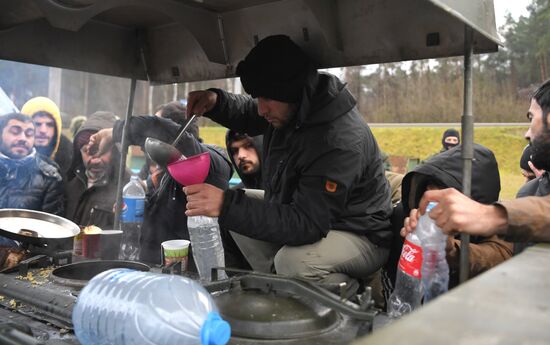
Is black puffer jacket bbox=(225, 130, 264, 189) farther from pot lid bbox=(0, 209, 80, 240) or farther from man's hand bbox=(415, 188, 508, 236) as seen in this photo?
man's hand bbox=(415, 188, 508, 236)

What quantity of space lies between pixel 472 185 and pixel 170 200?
210cm

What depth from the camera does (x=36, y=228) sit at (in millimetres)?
2773

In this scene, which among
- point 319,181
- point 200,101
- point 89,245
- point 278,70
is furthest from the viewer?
point 200,101

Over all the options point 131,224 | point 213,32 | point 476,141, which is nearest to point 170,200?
point 131,224

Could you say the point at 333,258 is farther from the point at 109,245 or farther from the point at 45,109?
the point at 45,109

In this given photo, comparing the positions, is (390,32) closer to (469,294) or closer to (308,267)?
(308,267)

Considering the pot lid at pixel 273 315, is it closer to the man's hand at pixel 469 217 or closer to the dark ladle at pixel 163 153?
the man's hand at pixel 469 217

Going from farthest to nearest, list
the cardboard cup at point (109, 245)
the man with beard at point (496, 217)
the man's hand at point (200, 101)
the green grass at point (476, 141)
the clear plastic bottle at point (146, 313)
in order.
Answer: the green grass at point (476, 141), the man's hand at point (200, 101), the cardboard cup at point (109, 245), the man with beard at point (496, 217), the clear plastic bottle at point (146, 313)

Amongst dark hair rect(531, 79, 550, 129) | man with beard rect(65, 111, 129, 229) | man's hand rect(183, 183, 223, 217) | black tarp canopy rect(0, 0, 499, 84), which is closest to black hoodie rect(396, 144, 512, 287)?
dark hair rect(531, 79, 550, 129)

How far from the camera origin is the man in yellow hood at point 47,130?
4.86m

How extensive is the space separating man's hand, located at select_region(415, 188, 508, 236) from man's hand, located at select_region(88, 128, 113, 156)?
355cm

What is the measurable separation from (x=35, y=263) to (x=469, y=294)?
2.17 m

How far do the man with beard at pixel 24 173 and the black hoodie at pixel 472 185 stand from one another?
340cm

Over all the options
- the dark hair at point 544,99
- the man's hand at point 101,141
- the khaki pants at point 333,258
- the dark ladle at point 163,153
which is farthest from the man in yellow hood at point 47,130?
the dark hair at point 544,99
